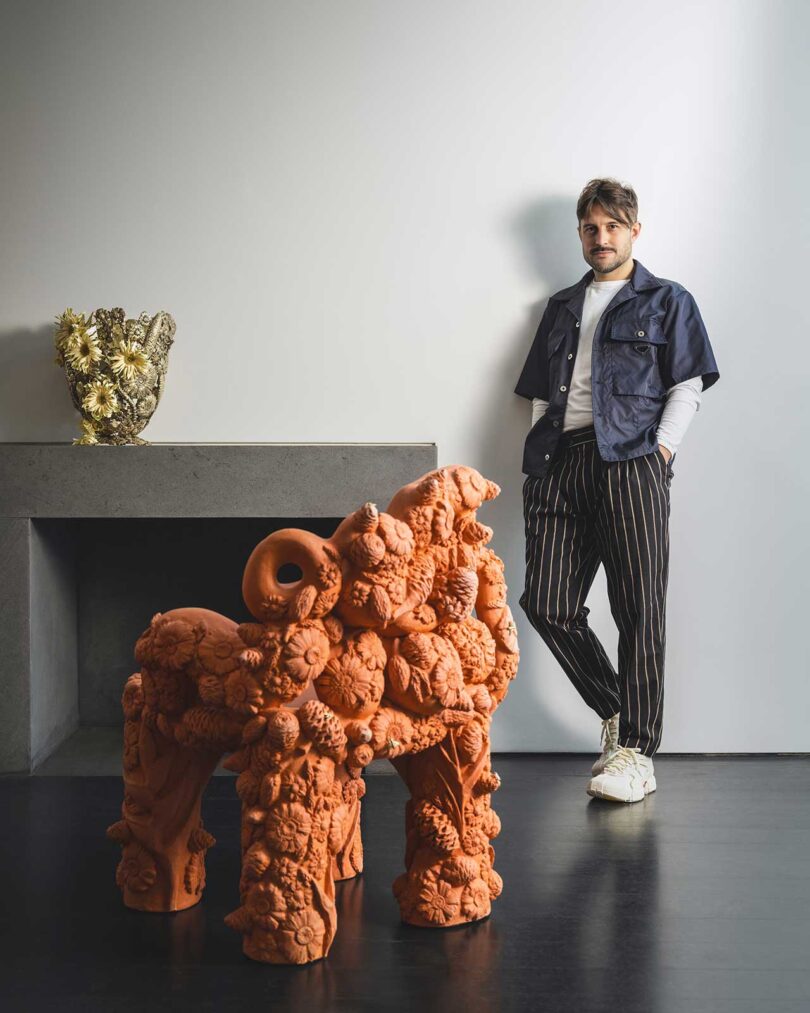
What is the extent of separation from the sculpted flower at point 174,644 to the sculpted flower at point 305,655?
0.23 meters

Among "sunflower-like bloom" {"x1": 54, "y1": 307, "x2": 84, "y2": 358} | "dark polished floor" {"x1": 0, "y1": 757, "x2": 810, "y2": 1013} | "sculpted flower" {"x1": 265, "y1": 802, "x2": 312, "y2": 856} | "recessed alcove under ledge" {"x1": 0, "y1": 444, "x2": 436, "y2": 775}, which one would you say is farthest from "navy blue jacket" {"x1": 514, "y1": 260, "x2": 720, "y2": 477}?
"sculpted flower" {"x1": 265, "y1": 802, "x2": 312, "y2": 856}

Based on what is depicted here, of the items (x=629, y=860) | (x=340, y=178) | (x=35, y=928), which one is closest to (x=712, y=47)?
(x=340, y=178)

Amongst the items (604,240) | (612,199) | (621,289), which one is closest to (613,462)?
(621,289)

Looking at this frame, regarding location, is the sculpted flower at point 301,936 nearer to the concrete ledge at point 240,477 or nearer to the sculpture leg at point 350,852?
the sculpture leg at point 350,852

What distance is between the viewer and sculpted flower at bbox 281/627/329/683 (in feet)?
6.29

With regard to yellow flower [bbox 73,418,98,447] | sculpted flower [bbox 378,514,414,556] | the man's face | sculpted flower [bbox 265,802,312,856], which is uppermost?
the man's face

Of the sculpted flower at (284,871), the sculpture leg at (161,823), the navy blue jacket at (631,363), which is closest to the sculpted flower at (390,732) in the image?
the sculpted flower at (284,871)

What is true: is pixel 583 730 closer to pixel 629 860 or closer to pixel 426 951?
pixel 629 860

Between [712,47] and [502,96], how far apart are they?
2.23ft

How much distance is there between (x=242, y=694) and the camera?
1.96 meters

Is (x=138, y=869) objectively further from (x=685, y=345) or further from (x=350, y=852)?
(x=685, y=345)

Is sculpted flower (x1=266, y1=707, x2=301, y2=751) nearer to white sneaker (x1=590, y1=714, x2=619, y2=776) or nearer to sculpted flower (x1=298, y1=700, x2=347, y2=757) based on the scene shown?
sculpted flower (x1=298, y1=700, x2=347, y2=757)

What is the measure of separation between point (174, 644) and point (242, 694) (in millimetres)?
200

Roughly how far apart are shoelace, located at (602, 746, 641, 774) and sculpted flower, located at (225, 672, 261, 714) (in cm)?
150
